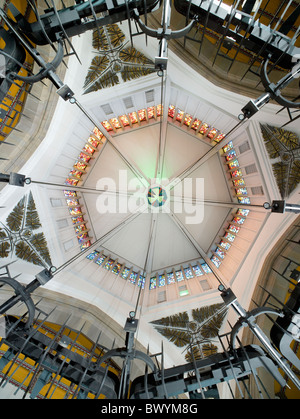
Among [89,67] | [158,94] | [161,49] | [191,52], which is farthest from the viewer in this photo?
[158,94]

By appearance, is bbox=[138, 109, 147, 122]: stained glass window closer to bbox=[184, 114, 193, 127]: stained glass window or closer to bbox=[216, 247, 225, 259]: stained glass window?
bbox=[184, 114, 193, 127]: stained glass window

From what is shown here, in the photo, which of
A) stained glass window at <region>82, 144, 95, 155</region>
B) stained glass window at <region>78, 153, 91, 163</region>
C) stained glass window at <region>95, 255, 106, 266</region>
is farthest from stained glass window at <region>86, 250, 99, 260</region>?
stained glass window at <region>82, 144, 95, 155</region>

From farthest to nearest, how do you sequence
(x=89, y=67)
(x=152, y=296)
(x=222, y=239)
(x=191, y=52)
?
(x=222, y=239)
(x=152, y=296)
(x=89, y=67)
(x=191, y=52)

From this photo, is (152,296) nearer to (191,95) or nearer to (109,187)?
(109,187)

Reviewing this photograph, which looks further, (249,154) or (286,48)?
(249,154)

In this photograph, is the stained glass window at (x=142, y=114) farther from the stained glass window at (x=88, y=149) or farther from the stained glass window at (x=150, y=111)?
the stained glass window at (x=88, y=149)

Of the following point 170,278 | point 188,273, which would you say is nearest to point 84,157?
point 170,278

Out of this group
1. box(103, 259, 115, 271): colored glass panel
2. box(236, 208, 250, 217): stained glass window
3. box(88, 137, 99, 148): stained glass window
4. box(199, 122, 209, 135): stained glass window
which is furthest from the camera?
box(103, 259, 115, 271): colored glass panel

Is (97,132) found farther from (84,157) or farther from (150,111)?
(150,111)

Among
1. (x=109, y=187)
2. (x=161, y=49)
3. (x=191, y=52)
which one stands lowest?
(x=161, y=49)

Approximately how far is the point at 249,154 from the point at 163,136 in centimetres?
414

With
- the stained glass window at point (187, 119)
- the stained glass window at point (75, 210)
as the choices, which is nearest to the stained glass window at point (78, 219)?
the stained glass window at point (75, 210)

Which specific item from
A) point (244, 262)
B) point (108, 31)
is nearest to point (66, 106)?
point (108, 31)

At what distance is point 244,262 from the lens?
8.48 m
